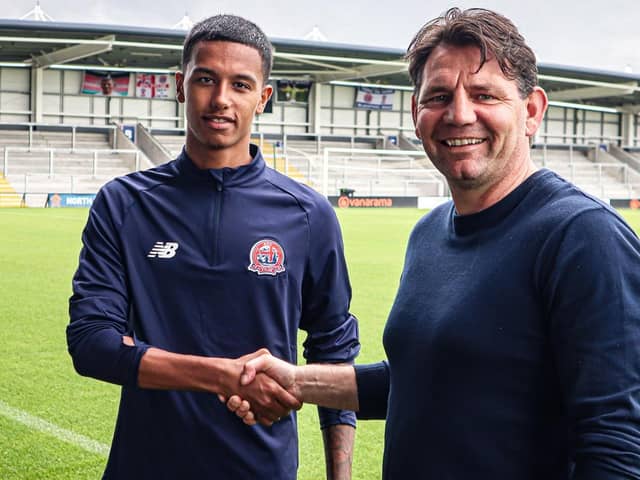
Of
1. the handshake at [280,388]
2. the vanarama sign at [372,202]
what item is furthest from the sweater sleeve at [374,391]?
the vanarama sign at [372,202]

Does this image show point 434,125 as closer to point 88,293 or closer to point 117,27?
point 88,293

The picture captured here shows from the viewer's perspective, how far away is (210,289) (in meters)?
2.68

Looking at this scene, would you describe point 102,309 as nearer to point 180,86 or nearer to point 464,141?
point 180,86

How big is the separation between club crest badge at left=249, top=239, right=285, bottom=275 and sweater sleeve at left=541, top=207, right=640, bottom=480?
3.70 feet

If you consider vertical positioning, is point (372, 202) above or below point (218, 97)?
below

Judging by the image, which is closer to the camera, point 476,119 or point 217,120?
point 476,119

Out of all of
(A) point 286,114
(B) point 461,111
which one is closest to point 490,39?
(B) point 461,111

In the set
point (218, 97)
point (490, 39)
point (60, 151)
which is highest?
point (490, 39)

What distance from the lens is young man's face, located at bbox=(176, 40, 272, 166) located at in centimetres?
286

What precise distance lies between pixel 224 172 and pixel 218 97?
24 centimetres

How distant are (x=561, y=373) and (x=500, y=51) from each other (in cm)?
76

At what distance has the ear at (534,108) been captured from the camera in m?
2.19

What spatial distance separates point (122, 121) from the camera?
4681 centimetres

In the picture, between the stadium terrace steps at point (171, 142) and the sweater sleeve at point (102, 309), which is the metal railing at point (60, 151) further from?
the sweater sleeve at point (102, 309)
